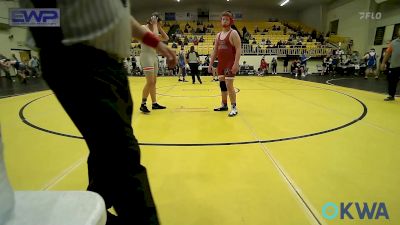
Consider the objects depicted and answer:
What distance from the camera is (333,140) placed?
9.16ft

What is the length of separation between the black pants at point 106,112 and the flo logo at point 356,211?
1114 millimetres

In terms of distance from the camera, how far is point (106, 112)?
35.3 inches

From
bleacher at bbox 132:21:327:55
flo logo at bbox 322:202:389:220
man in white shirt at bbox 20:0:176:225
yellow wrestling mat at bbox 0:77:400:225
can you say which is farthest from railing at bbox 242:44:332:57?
man in white shirt at bbox 20:0:176:225

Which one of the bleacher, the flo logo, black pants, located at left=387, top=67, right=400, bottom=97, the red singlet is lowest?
the flo logo

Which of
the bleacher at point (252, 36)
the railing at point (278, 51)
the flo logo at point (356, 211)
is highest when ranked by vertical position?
the bleacher at point (252, 36)

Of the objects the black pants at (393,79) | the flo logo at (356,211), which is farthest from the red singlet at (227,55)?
the black pants at (393,79)

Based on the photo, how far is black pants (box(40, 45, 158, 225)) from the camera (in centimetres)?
86

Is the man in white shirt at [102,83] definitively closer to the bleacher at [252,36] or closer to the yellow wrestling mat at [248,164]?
the yellow wrestling mat at [248,164]

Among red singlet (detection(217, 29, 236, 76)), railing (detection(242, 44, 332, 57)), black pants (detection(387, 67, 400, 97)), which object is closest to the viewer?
red singlet (detection(217, 29, 236, 76))

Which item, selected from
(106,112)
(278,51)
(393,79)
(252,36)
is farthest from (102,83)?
(252,36)

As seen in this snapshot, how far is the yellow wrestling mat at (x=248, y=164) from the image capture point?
154 cm

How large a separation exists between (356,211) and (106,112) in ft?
5.16

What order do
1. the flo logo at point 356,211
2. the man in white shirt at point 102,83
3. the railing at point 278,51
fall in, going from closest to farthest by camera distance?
the man in white shirt at point 102,83 → the flo logo at point 356,211 → the railing at point 278,51

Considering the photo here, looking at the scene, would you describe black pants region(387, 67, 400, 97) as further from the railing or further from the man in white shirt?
the railing
